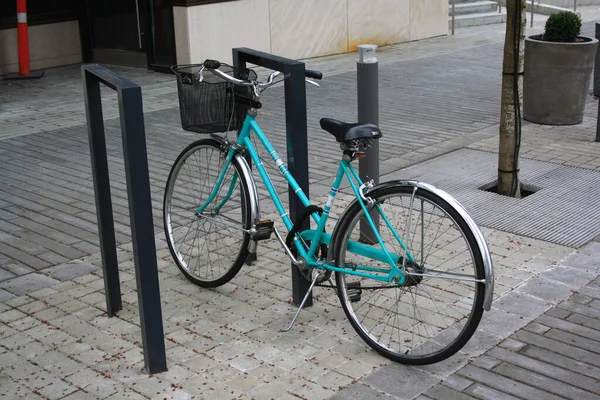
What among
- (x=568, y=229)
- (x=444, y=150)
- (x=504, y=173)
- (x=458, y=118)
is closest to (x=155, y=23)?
(x=458, y=118)

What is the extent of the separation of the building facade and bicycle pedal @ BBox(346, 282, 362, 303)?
8.27m

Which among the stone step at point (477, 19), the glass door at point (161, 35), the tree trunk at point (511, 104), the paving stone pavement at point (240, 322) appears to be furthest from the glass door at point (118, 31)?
the tree trunk at point (511, 104)

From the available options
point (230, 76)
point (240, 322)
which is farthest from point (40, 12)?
point (240, 322)

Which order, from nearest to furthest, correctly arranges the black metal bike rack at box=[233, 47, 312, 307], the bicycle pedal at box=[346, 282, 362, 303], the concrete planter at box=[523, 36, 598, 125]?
the bicycle pedal at box=[346, 282, 362, 303] < the black metal bike rack at box=[233, 47, 312, 307] < the concrete planter at box=[523, 36, 598, 125]

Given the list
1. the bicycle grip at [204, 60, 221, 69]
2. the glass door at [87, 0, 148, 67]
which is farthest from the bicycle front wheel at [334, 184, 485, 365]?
the glass door at [87, 0, 148, 67]

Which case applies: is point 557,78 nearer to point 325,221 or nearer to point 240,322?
point 325,221

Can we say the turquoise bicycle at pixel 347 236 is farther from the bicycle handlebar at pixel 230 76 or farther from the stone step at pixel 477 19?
the stone step at pixel 477 19

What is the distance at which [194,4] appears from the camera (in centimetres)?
1193

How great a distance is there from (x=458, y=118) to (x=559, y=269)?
451 cm

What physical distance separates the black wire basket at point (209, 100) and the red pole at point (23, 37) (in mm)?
8148

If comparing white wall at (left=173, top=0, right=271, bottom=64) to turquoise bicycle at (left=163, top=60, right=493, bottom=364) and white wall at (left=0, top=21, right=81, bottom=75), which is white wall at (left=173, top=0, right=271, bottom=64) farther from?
turquoise bicycle at (left=163, top=60, right=493, bottom=364)

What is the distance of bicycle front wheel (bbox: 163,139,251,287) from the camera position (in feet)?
16.0

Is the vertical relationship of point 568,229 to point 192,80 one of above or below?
below

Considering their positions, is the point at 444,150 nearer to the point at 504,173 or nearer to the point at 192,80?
the point at 504,173
